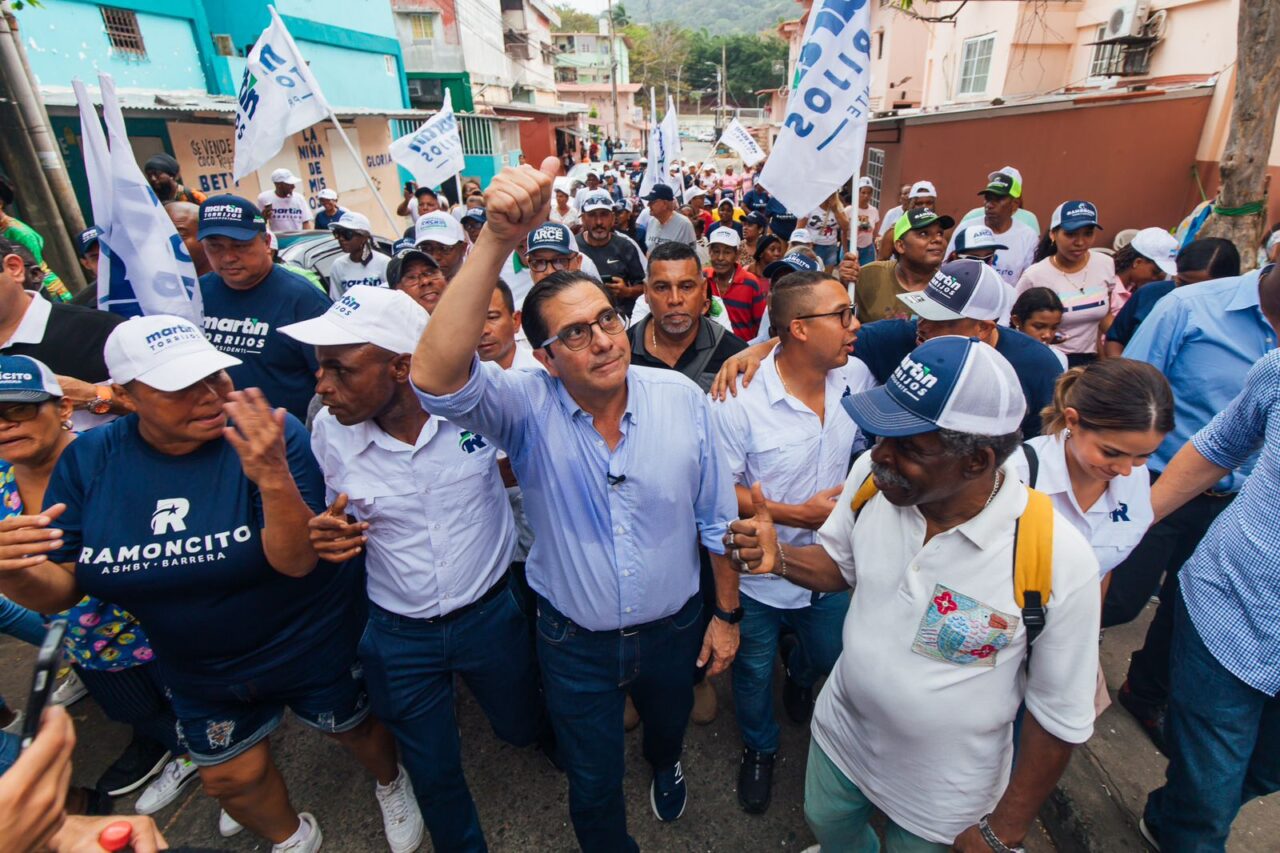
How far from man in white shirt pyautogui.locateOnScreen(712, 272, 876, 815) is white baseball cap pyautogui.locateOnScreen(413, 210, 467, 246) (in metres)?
2.91

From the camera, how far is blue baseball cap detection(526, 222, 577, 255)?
4149 mm

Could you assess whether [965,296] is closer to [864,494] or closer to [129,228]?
[864,494]

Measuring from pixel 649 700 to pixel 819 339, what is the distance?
1.51m

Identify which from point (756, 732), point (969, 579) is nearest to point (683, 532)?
point (969, 579)

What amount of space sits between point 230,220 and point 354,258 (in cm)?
239

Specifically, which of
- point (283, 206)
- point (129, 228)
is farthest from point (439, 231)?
point (283, 206)

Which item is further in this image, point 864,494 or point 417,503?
point 417,503

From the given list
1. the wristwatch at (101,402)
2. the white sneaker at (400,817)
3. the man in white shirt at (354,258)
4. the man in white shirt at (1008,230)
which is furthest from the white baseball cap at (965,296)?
the man in white shirt at (354,258)

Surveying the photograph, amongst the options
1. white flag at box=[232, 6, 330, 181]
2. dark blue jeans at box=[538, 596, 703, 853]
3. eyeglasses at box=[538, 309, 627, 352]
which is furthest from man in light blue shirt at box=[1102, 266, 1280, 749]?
white flag at box=[232, 6, 330, 181]

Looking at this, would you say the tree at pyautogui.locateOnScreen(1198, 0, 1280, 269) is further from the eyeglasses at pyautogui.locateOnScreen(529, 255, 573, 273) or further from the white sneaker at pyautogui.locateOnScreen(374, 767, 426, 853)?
the white sneaker at pyautogui.locateOnScreen(374, 767, 426, 853)

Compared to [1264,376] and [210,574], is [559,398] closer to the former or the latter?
[210,574]

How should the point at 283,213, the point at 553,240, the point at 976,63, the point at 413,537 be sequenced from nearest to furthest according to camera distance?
the point at 413,537 → the point at 553,240 → the point at 283,213 → the point at 976,63

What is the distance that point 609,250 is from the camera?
595 cm

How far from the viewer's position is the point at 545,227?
4.38m
